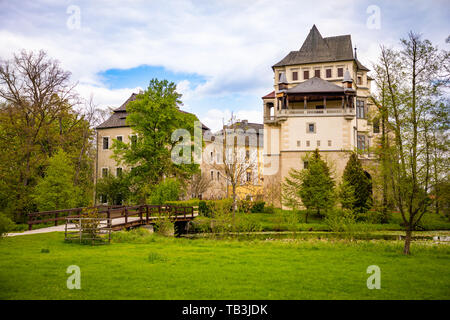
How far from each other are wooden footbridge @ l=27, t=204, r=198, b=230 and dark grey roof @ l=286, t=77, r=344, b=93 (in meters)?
17.6

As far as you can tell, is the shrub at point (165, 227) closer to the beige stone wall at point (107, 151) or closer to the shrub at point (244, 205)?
the shrub at point (244, 205)

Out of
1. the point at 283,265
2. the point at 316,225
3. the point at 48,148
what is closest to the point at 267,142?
the point at 316,225

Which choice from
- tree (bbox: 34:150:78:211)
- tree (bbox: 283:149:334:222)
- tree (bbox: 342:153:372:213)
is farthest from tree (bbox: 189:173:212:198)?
tree (bbox: 34:150:78:211)

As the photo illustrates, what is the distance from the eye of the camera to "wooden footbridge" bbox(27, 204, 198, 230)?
66.7 ft

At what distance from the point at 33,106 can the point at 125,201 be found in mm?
14540

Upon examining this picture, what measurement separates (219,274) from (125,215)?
13383 millimetres

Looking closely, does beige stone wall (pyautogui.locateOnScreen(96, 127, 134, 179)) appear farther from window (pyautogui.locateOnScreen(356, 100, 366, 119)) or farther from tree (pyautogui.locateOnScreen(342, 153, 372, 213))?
window (pyautogui.locateOnScreen(356, 100, 366, 119))

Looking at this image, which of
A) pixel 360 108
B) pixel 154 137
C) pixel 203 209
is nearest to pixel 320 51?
pixel 360 108

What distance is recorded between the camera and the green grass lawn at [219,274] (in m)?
7.41

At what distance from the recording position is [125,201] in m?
39.5

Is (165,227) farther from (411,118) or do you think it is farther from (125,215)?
(411,118)

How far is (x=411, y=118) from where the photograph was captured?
42.3 feet

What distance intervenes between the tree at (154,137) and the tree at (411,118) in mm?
23444
